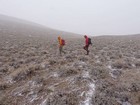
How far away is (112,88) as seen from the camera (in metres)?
5.21

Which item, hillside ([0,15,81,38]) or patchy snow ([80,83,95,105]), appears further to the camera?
hillside ([0,15,81,38])

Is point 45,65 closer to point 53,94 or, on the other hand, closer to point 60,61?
point 60,61

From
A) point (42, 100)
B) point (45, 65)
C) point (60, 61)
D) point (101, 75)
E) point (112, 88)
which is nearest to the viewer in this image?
point (42, 100)

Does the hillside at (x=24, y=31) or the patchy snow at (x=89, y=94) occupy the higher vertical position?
the hillside at (x=24, y=31)

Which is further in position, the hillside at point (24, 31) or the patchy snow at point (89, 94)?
the hillside at point (24, 31)

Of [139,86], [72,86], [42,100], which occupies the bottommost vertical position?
[42,100]

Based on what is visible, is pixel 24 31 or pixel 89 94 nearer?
pixel 89 94

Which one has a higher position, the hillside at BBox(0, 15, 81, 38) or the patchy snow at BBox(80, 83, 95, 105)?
the hillside at BBox(0, 15, 81, 38)

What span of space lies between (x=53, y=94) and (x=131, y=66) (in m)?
5.68

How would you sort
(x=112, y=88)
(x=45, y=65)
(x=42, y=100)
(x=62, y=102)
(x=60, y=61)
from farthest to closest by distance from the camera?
1. (x=60, y=61)
2. (x=45, y=65)
3. (x=112, y=88)
4. (x=42, y=100)
5. (x=62, y=102)

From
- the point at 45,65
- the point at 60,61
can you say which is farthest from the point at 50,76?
the point at 60,61

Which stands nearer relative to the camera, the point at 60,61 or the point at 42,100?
the point at 42,100

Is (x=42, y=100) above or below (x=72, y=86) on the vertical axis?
below

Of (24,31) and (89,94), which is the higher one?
Result: (24,31)
